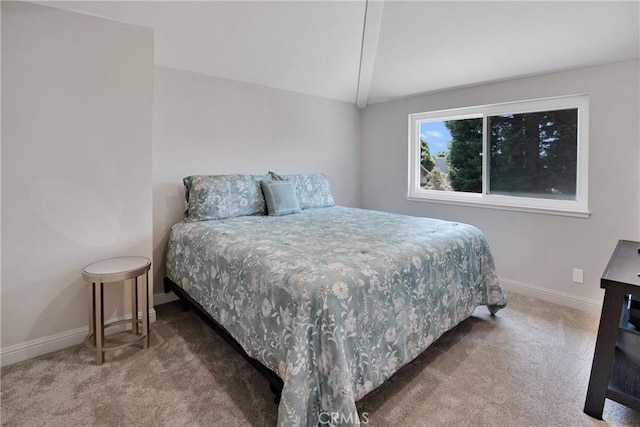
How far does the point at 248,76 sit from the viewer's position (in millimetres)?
3244

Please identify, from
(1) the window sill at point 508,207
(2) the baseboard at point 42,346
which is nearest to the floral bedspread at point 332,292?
(2) the baseboard at point 42,346

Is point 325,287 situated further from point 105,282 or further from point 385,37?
point 385,37

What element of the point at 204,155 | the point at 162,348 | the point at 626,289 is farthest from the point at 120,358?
the point at 626,289

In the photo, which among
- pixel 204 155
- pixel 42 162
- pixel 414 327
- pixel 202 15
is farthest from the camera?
pixel 204 155

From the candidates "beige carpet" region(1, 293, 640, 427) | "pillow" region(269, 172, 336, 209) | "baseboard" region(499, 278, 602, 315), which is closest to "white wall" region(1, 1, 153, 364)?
"beige carpet" region(1, 293, 640, 427)

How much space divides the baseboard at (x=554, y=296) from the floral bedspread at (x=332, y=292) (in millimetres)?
807

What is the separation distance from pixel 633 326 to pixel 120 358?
2.79 meters

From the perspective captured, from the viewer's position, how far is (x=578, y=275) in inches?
111

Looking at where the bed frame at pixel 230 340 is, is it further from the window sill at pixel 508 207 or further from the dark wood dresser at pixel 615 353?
the window sill at pixel 508 207

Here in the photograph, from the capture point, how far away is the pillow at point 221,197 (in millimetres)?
2703

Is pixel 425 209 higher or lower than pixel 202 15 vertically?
lower

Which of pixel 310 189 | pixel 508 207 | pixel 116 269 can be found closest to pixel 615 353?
pixel 508 207

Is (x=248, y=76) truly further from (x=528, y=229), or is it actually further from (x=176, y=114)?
(x=528, y=229)

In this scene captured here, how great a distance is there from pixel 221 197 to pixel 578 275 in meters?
3.08
